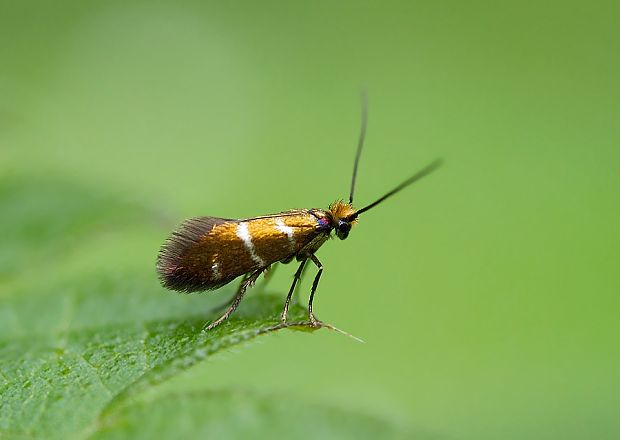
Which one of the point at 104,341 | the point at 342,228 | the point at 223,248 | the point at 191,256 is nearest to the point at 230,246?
the point at 223,248

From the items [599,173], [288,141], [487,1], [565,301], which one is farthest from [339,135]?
[487,1]

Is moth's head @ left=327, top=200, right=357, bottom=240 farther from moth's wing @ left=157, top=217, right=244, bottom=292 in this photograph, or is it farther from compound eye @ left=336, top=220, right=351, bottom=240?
moth's wing @ left=157, top=217, right=244, bottom=292

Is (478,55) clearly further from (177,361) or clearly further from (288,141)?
(177,361)

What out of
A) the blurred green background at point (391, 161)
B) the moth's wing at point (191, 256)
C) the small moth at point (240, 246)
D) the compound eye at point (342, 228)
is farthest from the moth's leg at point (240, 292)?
the compound eye at point (342, 228)

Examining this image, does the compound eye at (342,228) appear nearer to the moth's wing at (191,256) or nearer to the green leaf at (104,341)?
the green leaf at (104,341)

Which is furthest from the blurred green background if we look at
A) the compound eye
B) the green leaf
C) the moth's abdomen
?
the compound eye

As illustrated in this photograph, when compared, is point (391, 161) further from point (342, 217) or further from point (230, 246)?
point (230, 246)

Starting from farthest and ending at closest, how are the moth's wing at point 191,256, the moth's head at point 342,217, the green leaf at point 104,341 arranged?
1. the moth's head at point 342,217
2. the moth's wing at point 191,256
3. the green leaf at point 104,341
